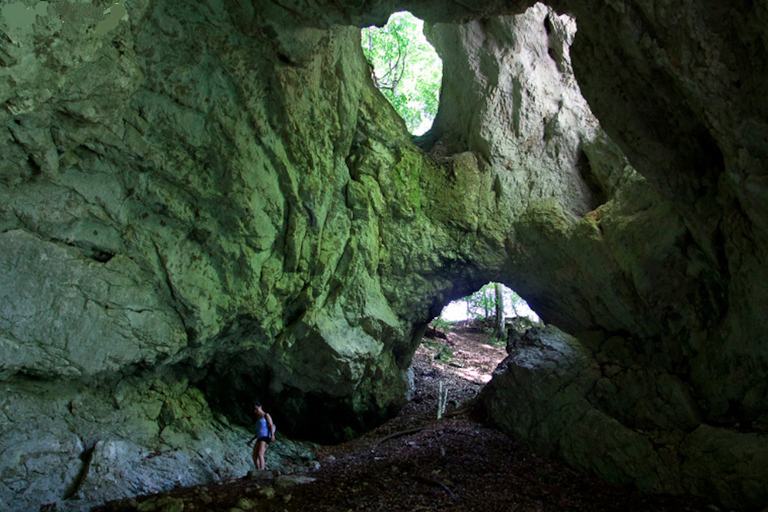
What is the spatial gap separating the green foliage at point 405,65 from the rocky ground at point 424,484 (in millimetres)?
10513

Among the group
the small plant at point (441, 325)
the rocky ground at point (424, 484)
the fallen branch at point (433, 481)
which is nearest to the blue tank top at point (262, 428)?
the rocky ground at point (424, 484)

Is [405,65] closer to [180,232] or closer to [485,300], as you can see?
[485,300]

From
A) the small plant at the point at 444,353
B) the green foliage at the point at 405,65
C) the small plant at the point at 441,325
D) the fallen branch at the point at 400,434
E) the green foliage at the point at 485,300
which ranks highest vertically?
the green foliage at the point at 405,65

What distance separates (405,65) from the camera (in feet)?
48.5

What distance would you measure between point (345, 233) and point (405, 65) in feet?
33.1


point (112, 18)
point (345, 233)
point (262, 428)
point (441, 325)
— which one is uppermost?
point (112, 18)

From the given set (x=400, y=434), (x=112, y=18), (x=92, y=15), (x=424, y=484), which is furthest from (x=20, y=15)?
(x=400, y=434)

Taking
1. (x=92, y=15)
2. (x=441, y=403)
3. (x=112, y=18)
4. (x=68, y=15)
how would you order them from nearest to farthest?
(x=68, y=15) → (x=92, y=15) → (x=112, y=18) → (x=441, y=403)

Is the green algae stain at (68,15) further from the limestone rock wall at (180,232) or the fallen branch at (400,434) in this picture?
the fallen branch at (400,434)

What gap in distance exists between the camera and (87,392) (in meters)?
5.04

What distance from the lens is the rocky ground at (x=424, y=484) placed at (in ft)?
14.9

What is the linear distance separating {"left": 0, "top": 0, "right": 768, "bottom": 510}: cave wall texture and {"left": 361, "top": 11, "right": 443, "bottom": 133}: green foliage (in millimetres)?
6998

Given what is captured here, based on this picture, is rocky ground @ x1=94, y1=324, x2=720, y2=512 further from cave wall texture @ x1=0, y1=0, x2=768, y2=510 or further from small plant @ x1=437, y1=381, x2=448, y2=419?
small plant @ x1=437, y1=381, x2=448, y2=419

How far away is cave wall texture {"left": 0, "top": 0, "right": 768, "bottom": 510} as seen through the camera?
413 centimetres
